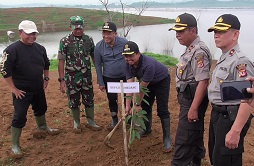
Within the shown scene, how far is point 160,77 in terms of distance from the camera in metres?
3.46

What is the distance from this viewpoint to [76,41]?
382cm

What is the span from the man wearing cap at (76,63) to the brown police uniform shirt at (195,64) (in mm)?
1590

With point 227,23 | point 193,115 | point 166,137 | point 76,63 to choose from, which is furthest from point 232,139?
point 76,63

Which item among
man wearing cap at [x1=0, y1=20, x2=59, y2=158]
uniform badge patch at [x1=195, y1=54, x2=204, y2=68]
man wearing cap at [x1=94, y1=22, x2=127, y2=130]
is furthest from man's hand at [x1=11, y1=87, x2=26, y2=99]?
uniform badge patch at [x1=195, y1=54, x2=204, y2=68]

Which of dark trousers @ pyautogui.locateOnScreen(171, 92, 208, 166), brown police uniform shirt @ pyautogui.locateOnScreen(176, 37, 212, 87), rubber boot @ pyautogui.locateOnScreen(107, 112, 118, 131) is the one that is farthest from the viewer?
rubber boot @ pyautogui.locateOnScreen(107, 112, 118, 131)

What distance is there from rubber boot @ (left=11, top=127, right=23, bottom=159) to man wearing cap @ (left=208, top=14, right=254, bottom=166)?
8.02 ft

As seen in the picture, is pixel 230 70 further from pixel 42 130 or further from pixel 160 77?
pixel 42 130

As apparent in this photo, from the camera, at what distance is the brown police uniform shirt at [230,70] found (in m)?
2.06

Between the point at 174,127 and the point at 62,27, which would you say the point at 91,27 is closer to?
the point at 62,27

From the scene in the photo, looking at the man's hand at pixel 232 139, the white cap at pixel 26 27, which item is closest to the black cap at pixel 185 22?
the man's hand at pixel 232 139

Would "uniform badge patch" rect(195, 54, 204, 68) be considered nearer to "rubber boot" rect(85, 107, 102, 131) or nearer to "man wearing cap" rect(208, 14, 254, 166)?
"man wearing cap" rect(208, 14, 254, 166)

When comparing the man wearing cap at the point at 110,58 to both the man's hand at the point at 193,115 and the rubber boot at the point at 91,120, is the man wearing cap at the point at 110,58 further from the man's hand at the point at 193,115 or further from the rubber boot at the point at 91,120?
the man's hand at the point at 193,115

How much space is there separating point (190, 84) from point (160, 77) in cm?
77

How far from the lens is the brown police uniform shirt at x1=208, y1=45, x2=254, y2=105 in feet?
6.76
